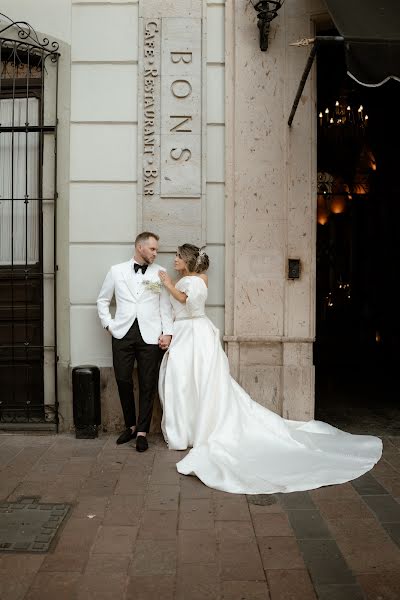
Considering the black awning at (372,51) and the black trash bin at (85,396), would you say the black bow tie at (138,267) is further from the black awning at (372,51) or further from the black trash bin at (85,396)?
the black awning at (372,51)

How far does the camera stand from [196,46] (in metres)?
6.11

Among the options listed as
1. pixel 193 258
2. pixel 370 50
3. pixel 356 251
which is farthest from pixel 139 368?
pixel 356 251

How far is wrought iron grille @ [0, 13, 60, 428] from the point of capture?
6258mm

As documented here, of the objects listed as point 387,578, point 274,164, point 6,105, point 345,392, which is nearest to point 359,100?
point 274,164

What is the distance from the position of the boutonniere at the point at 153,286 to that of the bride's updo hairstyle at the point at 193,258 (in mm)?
367

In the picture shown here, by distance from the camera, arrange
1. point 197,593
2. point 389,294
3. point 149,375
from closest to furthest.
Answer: point 197,593 < point 149,375 < point 389,294

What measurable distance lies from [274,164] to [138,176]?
1507 mm

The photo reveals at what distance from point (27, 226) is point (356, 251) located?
9.19 metres

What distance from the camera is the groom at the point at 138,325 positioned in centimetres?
576

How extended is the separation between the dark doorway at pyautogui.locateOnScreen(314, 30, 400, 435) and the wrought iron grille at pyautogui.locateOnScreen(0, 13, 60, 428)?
3.37 m

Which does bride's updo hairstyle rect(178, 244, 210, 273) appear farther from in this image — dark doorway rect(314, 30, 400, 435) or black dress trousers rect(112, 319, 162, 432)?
dark doorway rect(314, 30, 400, 435)

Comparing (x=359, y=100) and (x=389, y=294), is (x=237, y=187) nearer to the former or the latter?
(x=359, y=100)

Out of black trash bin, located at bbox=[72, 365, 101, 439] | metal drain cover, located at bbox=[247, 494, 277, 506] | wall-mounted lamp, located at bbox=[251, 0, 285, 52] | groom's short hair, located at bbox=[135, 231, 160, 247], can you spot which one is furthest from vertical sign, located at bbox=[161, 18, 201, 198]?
metal drain cover, located at bbox=[247, 494, 277, 506]

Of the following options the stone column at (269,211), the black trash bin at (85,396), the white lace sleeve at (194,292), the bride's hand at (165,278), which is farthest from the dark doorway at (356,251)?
the black trash bin at (85,396)
